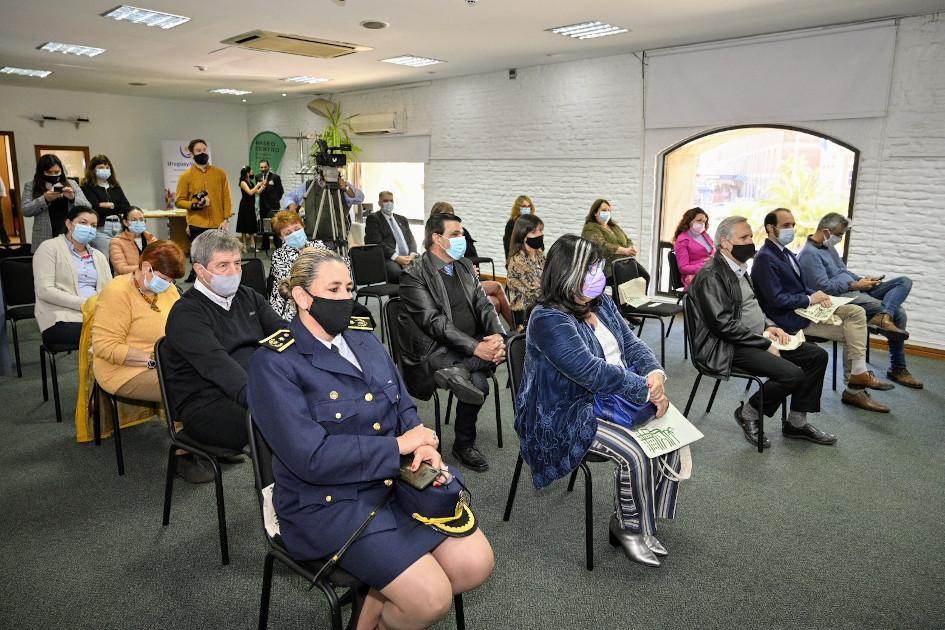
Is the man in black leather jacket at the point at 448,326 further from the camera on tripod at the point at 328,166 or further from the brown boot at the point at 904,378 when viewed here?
the brown boot at the point at 904,378

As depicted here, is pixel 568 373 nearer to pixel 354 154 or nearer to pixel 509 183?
pixel 509 183

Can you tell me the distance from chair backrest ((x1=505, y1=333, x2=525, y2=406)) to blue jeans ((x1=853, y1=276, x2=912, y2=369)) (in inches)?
137

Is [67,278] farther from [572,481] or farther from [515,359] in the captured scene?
[572,481]

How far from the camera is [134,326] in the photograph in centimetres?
322

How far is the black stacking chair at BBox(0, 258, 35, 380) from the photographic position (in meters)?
4.76

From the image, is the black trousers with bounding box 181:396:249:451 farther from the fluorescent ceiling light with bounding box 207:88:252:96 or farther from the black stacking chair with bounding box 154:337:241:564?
the fluorescent ceiling light with bounding box 207:88:252:96

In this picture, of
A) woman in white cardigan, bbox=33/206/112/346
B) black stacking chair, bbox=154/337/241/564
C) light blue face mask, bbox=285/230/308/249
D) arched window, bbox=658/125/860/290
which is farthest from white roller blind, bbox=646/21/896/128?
black stacking chair, bbox=154/337/241/564

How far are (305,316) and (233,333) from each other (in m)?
1.08

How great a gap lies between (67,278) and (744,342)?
4536 mm

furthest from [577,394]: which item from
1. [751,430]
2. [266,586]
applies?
[751,430]

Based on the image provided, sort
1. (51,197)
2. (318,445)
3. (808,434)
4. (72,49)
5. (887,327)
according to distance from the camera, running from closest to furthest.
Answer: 1. (318,445)
2. (808,434)
3. (887,327)
4. (51,197)
5. (72,49)

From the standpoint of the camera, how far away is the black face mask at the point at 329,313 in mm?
1915

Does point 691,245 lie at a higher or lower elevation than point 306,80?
lower

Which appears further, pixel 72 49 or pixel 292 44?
pixel 72 49
